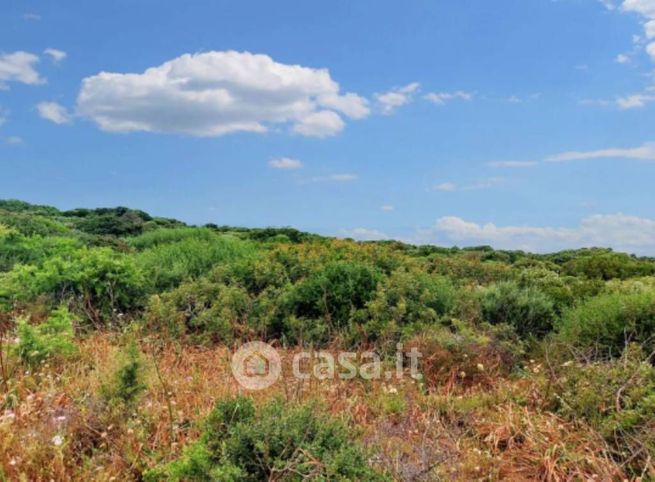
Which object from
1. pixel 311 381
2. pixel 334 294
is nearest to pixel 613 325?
pixel 334 294

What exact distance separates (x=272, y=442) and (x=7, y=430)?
1845 mm

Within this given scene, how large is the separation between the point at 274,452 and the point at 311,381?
1788 mm

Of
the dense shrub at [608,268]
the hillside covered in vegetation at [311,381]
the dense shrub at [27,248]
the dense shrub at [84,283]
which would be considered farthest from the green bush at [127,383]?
the dense shrub at [608,268]

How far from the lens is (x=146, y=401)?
4430 mm

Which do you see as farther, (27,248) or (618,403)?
(27,248)

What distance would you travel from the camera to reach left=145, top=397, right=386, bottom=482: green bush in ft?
9.83

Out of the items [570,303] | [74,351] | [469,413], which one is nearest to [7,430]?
[74,351]

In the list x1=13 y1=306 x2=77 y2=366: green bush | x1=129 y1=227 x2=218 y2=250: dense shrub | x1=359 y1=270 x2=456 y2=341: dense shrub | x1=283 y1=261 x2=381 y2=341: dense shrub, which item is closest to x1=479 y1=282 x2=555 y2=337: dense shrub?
x1=359 y1=270 x2=456 y2=341: dense shrub

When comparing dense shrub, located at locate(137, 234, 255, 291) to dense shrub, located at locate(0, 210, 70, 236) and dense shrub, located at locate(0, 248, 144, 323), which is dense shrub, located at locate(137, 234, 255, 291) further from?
dense shrub, located at locate(0, 210, 70, 236)

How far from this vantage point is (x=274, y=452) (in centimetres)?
319

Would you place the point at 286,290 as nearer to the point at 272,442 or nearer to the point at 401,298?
the point at 401,298

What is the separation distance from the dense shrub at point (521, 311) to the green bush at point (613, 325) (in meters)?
0.92
